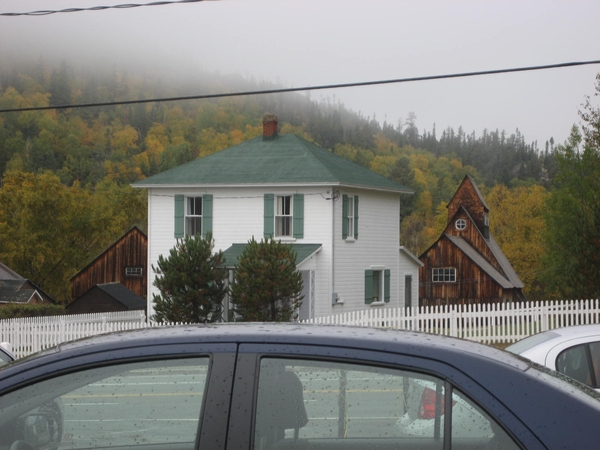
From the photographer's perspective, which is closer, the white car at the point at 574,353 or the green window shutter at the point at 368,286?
the white car at the point at 574,353

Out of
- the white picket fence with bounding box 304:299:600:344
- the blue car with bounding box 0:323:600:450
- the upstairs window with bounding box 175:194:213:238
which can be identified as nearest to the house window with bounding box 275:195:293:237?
the upstairs window with bounding box 175:194:213:238

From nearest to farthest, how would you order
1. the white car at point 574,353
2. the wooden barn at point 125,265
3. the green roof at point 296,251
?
the white car at point 574,353, the green roof at point 296,251, the wooden barn at point 125,265

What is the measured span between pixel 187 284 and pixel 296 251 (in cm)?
585

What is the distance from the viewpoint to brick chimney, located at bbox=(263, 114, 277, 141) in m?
40.9

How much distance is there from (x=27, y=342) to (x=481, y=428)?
25817mm

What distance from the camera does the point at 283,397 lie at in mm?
3092

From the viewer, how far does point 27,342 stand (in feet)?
88.2

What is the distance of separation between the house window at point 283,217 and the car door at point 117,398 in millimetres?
32040

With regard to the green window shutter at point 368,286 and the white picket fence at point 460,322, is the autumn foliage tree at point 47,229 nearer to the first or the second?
the green window shutter at point 368,286

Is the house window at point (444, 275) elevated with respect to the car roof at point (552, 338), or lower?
lower

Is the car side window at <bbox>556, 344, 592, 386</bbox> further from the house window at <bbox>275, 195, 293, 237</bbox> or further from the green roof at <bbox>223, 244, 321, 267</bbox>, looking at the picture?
the house window at <bbox>275, 195, 293, 237</bbox>

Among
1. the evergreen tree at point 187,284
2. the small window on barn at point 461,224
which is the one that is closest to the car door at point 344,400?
the evergreen tree at point 187,284

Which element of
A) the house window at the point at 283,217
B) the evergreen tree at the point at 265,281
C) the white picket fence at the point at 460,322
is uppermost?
the house window at the point at 283,217

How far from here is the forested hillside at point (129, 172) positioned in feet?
204
